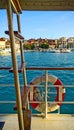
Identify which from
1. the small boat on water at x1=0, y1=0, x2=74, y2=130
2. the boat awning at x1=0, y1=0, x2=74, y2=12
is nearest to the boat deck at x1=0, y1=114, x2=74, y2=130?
the small boat on water at x1=0, y1=0, x2=74, y2=130

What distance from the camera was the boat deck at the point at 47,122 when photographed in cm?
262

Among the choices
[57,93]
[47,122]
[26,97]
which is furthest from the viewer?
[57,93]

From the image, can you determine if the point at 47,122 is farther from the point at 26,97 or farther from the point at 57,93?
the point at 26,97

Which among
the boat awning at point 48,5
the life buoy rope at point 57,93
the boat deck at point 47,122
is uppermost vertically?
the boat awning at point 48,5

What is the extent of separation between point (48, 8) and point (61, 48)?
52383 mm

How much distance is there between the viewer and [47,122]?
276 cm

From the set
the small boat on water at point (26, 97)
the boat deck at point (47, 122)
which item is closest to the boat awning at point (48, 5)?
the small boat on water at point (26, 97)

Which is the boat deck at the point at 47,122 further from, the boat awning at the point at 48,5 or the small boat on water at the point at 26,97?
the boat awning at the point at 48,5

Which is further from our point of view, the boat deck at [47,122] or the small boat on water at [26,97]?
the boat deck at [47,122]

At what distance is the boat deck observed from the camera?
2.62 meters

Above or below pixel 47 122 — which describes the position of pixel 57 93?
above

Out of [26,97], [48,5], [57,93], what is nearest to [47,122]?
[57,93]

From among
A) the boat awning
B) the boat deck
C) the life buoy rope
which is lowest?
the boat deck

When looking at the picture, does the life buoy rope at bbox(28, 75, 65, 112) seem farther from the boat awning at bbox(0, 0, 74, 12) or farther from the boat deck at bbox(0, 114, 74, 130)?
the boat awning at bbox(0, 0, 74, 12)
